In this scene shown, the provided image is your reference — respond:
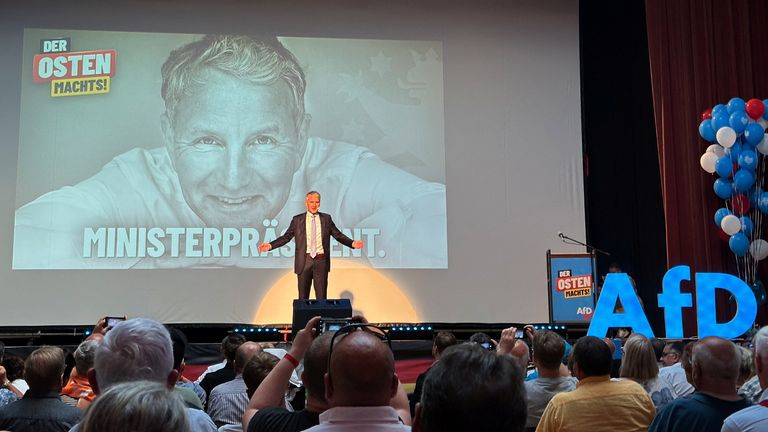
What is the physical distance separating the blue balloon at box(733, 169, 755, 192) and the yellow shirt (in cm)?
663

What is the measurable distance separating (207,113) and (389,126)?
85.4 inches

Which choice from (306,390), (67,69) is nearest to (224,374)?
(306,390)

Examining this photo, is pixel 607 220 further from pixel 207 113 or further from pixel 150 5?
pixel 150 5

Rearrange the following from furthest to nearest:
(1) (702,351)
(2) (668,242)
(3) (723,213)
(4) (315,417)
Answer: (2) (668,242) < (3) (723,213) < (1) (702,351) < (4) (315,417)

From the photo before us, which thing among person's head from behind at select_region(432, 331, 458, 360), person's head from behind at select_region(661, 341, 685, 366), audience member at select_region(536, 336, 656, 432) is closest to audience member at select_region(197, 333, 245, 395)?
person's head from behind at select_region(432, 331, 458, 360)

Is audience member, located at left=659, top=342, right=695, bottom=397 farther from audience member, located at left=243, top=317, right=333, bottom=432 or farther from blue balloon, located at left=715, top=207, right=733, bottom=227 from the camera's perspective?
blue balloon, located at left=715, top=207, right=733, bottom=227

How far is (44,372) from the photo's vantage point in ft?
8.71

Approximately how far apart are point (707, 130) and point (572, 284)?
2.32 metres

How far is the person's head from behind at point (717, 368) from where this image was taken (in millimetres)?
2516

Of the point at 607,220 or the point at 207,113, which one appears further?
the point at 607,220

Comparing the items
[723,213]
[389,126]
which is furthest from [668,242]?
[389,126]

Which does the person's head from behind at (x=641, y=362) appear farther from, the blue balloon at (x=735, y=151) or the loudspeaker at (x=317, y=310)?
the blue balloon at (x=735, y=151)

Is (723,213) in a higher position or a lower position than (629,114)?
lower

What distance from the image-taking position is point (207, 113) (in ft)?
31.1
